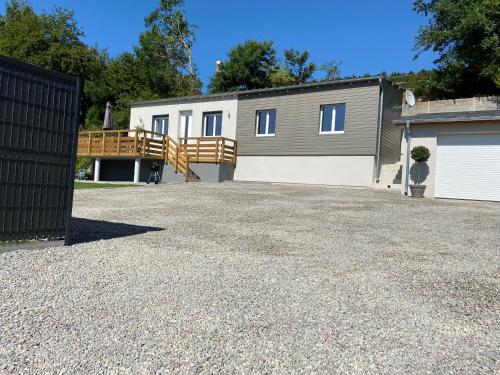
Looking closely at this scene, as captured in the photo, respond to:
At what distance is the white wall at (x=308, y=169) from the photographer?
1683cm

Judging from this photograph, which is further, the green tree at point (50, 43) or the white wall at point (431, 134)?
the green tree at point (50, 43)

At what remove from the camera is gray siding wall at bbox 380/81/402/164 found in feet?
55.8

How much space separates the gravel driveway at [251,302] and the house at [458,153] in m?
7.39

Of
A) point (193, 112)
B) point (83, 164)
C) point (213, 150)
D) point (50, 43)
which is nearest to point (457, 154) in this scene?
point (213, 150)

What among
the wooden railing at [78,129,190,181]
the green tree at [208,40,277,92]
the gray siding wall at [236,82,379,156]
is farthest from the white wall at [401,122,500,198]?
the green tree at [208,40,277,92]

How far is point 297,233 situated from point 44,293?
13.9 ft

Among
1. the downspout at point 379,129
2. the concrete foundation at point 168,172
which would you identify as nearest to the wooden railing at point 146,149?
the concrete foundation at point 168,172

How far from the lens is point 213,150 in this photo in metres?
19.9

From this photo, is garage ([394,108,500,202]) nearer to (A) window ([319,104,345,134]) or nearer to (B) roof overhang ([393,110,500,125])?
(B) roof overhang ([393,110,500,125])

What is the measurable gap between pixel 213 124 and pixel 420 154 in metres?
11.8

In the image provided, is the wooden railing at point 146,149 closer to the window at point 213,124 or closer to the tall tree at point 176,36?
the window at point 213,124

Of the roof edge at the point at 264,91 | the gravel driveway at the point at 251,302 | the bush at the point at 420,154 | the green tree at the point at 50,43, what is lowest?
the gravel driveway at the point at 251,302

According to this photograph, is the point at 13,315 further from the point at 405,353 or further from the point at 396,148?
the point at 396,148

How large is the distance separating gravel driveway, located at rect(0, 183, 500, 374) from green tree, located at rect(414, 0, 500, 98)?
14863 mm
